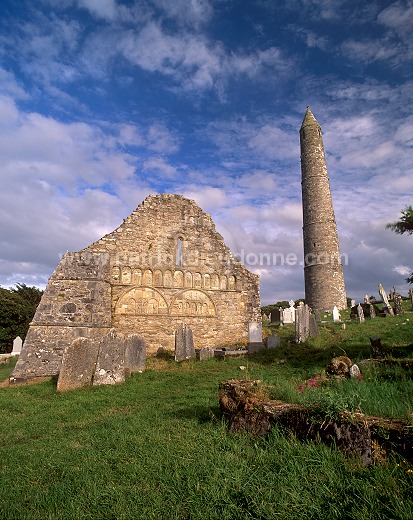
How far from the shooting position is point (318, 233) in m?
28.7

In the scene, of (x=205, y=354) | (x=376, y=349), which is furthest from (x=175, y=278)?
(x=376, y=349)

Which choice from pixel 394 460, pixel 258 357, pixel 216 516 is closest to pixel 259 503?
pixel 216 516

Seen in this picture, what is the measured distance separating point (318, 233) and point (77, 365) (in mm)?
24610

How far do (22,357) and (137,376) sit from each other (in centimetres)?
475

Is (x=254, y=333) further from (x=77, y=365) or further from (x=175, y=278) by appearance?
(x=77, y=365)

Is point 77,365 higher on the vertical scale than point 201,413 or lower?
higher

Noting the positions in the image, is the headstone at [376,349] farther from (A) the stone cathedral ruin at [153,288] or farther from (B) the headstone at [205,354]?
(B) the headstone at [205,354]

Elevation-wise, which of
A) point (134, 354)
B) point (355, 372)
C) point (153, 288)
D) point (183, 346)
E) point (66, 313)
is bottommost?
point (355, 372)

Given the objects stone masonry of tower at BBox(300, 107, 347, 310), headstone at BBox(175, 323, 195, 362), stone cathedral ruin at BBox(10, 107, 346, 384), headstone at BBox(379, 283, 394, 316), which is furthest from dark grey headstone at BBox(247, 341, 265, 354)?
stone masonry of tower at BBox(300, 107, 347, 310)

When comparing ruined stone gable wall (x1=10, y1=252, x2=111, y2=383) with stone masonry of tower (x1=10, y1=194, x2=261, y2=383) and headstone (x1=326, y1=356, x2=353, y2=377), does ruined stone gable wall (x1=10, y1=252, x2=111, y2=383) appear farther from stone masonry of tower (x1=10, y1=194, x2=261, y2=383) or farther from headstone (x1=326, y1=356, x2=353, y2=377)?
headstone (x1=326, y1=356, x2=353, y2=377)

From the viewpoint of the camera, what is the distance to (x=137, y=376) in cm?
953

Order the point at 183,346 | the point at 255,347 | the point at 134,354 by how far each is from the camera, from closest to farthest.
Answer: the point at 134,354 < the point at 183,346 < the point at 255,347

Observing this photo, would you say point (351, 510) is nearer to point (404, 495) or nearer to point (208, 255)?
point (404, 495)

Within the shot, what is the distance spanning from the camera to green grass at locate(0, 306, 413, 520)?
2.50 meters
